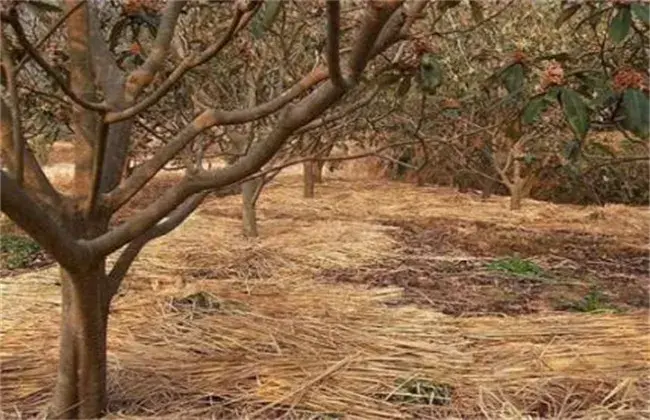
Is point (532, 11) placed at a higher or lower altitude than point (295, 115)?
higher

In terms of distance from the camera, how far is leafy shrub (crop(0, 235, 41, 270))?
4922 millimetres

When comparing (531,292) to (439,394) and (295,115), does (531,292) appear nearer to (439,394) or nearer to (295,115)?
(439,394)

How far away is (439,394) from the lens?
2477mm

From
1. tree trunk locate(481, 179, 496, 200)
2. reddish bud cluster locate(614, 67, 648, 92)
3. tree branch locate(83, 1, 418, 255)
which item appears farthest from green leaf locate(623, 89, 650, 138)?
tree trunk locate(481, 179, 496, 200)

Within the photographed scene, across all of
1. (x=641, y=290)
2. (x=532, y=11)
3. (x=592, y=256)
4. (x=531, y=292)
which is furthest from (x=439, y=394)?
(x=532, y=11)

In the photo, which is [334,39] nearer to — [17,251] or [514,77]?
[514,77]

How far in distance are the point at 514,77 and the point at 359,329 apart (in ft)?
4.91

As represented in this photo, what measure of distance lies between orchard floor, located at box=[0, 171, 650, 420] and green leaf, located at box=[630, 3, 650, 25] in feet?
4.08

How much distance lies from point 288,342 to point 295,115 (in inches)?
63.4

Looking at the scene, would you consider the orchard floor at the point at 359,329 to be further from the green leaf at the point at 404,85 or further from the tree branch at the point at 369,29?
the tree branch at the point at 369,29

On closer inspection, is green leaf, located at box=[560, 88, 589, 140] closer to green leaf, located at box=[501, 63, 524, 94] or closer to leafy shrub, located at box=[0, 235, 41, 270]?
green leaf, located at box=[501, 63, 524, 94]

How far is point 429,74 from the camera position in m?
1.90

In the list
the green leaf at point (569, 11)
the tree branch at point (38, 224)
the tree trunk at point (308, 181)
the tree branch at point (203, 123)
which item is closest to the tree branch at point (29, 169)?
the tree branch at point (203, 123)

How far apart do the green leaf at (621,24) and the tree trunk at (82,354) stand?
1.26 meters
